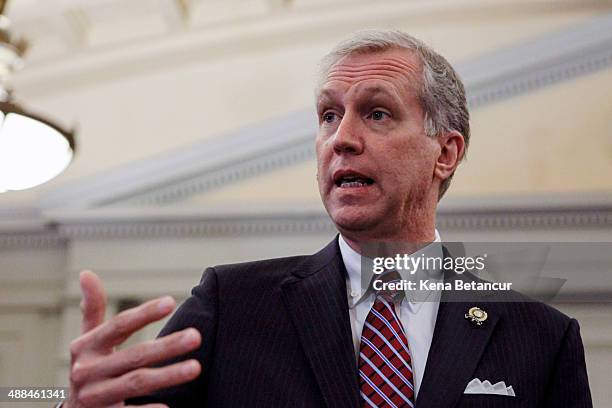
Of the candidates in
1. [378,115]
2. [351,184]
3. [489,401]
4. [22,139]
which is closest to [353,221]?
[351,184]

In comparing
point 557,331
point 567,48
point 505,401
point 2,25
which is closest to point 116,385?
point 505,401

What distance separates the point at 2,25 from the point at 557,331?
5.68ft

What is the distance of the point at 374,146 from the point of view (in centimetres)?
109

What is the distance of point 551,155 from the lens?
8.86 feet

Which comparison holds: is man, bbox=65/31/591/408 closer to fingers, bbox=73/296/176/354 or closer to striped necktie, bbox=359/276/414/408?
striped necktie, bbox=359/276/414/408

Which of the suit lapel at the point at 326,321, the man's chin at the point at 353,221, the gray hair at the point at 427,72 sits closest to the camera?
the suit lapel at the point at 326,321

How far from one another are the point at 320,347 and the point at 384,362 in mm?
75

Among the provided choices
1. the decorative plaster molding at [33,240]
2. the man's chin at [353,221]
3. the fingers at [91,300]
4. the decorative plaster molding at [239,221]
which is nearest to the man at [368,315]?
the man's chin at [353,221]

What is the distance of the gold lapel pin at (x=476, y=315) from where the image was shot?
1040 millimetres

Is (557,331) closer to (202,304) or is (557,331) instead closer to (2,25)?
(202,304)

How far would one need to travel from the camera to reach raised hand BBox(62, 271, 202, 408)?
737 mm

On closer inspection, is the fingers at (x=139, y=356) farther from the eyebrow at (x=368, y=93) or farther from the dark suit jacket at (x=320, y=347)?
the eyebrow at (x=368, y=93)

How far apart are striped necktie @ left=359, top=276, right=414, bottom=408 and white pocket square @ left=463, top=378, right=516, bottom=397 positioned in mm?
66

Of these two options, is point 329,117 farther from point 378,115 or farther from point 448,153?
point 448,153
